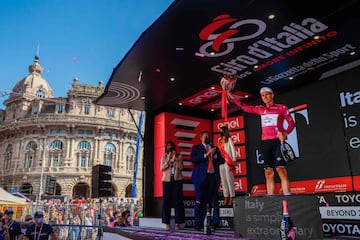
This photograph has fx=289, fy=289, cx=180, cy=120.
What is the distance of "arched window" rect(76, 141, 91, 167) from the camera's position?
4862cm

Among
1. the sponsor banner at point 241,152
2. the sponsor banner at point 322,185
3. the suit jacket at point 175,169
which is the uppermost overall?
the sponsor banner at point 241,152

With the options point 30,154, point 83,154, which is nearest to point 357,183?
point 83,154

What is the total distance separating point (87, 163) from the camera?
160 ft

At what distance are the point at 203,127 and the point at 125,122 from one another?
141ft

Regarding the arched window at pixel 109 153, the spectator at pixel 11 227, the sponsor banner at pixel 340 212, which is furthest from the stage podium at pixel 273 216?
the arched window at pixel 109 153

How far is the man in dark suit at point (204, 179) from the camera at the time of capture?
254 inches

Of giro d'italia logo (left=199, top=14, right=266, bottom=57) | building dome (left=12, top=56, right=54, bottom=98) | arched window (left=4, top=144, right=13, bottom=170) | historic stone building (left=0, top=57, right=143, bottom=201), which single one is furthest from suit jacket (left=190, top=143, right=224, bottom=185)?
building dome (left=12, top=56, right=54, bottom=98)

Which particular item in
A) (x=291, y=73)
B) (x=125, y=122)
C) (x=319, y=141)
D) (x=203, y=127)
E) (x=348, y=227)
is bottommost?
(x=348, y=227)

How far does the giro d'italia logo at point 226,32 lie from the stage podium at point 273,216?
313cm

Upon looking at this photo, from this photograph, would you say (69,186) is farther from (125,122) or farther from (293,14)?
(293,14)

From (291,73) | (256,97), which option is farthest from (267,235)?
(256,97)

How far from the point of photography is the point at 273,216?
387cm

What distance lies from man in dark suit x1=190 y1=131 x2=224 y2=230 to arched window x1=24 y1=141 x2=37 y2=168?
1925 inches

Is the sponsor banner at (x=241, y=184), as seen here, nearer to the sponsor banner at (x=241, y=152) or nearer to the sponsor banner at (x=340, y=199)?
the sponsor banner at (x=241, y=152)
